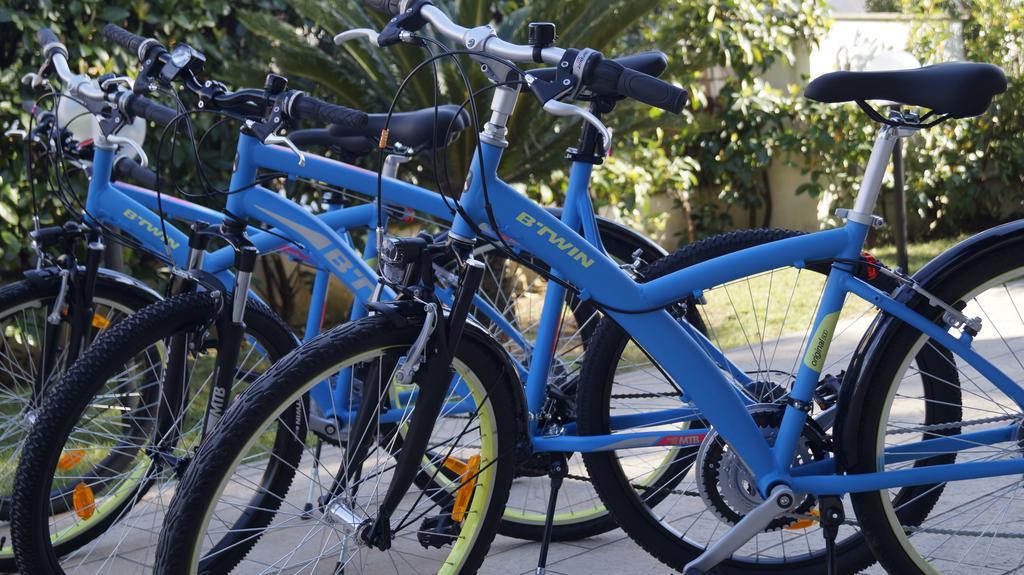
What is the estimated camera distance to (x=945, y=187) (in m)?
8.91

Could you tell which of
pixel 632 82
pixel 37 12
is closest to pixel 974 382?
pixel 632 82

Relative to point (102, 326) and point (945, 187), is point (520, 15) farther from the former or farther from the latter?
point (945, 187)

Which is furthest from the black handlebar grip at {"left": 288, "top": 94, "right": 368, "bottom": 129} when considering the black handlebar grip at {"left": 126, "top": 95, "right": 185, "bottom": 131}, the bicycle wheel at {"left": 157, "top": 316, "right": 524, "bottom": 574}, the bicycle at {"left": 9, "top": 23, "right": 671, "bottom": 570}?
the black handlebar grip at {"left": 126, "top": 95, "right": 185, "bottom": 131}

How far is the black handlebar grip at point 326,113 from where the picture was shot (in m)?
2.17

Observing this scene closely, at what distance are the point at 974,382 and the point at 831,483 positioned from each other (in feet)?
1.38

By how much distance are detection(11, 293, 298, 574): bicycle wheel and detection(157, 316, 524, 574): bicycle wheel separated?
0.97ft

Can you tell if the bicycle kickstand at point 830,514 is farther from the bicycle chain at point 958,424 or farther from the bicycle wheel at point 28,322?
the bicycle wheel at point 28,322

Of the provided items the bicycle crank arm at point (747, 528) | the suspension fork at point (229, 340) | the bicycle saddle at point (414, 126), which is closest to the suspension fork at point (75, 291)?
the suspension fork at point (229, 340)

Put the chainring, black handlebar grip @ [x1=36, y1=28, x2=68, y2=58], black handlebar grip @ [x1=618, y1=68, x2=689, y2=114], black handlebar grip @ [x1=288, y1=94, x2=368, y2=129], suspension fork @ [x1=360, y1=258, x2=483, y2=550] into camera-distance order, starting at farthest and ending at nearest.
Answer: black handlebar grip @ [x1=36, y1=28, x2=68, y2=58], the chainring, black handlebar grip @ [x1=288, y1=94, x2=368, y2=129], suspension fork @ [x1=360, y1=258, x2=483, y2=550], black handlebar grip @ [x1=618, y1=68, x2=689, y2=114]

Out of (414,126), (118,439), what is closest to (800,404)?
(414,126)

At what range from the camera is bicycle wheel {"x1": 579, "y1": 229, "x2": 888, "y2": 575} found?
2355 millimetres

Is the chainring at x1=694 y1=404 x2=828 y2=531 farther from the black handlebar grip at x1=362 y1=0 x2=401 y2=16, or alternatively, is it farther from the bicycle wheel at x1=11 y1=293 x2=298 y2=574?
the black handlebar grip at x1=362 y1=0 x2=401 y2=16

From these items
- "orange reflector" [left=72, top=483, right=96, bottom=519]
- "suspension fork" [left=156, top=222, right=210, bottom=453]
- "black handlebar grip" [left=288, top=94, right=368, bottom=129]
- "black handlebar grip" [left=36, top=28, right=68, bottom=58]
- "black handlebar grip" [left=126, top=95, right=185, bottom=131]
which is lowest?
"orange reflector" [left=72, top=483, right=96, bottom=519]

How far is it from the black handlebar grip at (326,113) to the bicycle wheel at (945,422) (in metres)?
1.14
